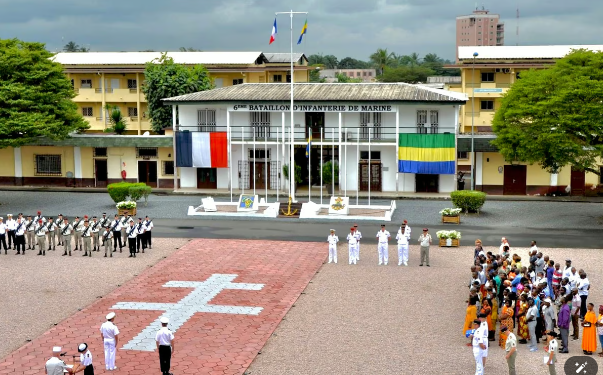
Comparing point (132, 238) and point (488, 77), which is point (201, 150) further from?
point (488, 77)

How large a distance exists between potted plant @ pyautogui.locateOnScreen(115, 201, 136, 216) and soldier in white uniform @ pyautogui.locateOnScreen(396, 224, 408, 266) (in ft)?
55.5

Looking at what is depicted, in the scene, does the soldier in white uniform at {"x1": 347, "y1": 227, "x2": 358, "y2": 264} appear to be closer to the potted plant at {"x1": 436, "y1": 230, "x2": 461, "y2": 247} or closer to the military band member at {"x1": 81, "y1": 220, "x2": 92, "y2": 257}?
the potted plant at {"x1": 436, "y1": 230, "x2": 461, "y2": 247}

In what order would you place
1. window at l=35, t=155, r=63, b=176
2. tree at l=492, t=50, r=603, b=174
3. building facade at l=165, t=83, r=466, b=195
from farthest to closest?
window at l=35, t=155, r=63, b=176 → building facade at l=165, t=83, r=466, b=195 → tree at l=492, t=50, r=603, b=174

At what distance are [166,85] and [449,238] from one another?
3350 centimetres

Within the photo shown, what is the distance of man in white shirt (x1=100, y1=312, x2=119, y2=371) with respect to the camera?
54.2ft

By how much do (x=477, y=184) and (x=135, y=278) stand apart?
2929 centimetres

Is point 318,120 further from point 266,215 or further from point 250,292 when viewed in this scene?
point 250,292

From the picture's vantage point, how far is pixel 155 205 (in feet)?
139

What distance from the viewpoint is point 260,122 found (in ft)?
160

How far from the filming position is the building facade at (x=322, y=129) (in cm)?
4656

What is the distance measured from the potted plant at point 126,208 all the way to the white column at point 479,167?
22.7m

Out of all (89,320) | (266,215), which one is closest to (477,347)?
(89,320)

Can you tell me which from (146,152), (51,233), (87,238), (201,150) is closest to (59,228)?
(51,233)

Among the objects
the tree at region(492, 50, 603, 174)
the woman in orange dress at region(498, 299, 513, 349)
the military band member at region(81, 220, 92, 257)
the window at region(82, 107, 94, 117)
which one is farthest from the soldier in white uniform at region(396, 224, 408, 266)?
the window at region(82, 107, 94, 117)
